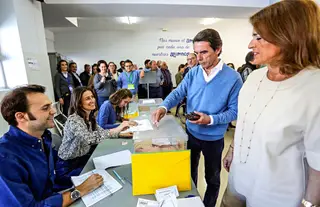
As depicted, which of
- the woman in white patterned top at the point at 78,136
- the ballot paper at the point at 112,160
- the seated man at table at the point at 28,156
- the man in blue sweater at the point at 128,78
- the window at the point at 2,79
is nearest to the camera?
the seated man at table at the point at 28,156

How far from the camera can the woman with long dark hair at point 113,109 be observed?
7.08 ft

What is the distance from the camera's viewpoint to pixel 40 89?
108 centimetres

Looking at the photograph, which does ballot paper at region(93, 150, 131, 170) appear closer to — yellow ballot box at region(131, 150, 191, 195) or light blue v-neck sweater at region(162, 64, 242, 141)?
yellow ballot box at region(131, 150, 191, 195)

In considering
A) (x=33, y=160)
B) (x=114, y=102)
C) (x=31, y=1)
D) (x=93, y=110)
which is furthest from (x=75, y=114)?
(x=31, y=1)

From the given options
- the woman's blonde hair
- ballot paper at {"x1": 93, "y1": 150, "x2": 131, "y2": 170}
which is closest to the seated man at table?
ballot paper at {"x1": 93, "y1": 150, "x2": 131, "y2": 170}

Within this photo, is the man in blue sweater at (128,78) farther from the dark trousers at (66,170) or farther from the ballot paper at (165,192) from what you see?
the ballot paper at (165,192)

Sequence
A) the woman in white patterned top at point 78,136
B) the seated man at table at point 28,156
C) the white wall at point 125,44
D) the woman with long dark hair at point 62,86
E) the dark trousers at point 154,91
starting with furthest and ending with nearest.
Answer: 1. the white wall at point 125,44
2. the dark trousers at point 154,91
3. the woman with long dark hair at point 62,86
4. the woman in white patterned top at point 78,136
5. the seated man at table at point 28,156

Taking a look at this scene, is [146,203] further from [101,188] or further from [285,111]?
[285,111]

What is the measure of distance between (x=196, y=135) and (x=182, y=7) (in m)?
2.73

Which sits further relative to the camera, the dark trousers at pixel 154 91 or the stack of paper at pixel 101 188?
the dark trousers at pixel 154 91

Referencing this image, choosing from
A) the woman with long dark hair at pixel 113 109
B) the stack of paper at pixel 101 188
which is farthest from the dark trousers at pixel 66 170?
the woman with long dark hair at pixel 113 109

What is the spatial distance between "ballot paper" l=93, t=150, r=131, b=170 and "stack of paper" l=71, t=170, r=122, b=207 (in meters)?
0.08

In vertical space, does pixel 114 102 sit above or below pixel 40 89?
below

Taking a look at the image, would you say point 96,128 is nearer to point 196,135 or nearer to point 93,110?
point 93,110
